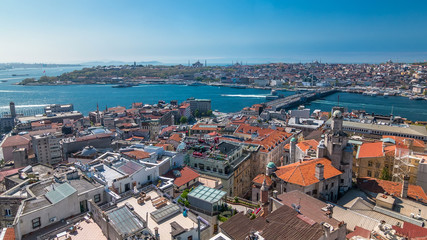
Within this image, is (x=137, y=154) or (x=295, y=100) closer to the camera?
(x=137, y=154)

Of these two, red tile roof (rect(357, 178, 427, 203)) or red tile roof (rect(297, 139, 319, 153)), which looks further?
red tile roof (rect(297, 139, 319, 153))

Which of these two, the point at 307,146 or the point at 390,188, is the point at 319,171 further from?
the point at 307,146

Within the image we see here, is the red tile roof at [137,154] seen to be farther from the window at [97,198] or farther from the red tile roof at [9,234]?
the red tile roof at [9,234]

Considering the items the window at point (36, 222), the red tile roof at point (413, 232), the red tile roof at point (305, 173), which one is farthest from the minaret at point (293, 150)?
the window at point (36, 222)

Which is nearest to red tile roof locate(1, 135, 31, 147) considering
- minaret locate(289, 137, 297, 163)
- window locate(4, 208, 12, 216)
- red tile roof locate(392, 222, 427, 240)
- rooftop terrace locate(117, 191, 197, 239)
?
window locate(4, 208, 12, 216)

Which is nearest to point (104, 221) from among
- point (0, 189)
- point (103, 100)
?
point (0, 189)

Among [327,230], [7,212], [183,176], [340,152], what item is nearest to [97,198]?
[7,212]

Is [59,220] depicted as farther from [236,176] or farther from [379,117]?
[379,117]

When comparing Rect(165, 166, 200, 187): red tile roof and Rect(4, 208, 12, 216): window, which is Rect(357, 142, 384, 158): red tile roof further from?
Rect(4, 208, 12, 216): window
